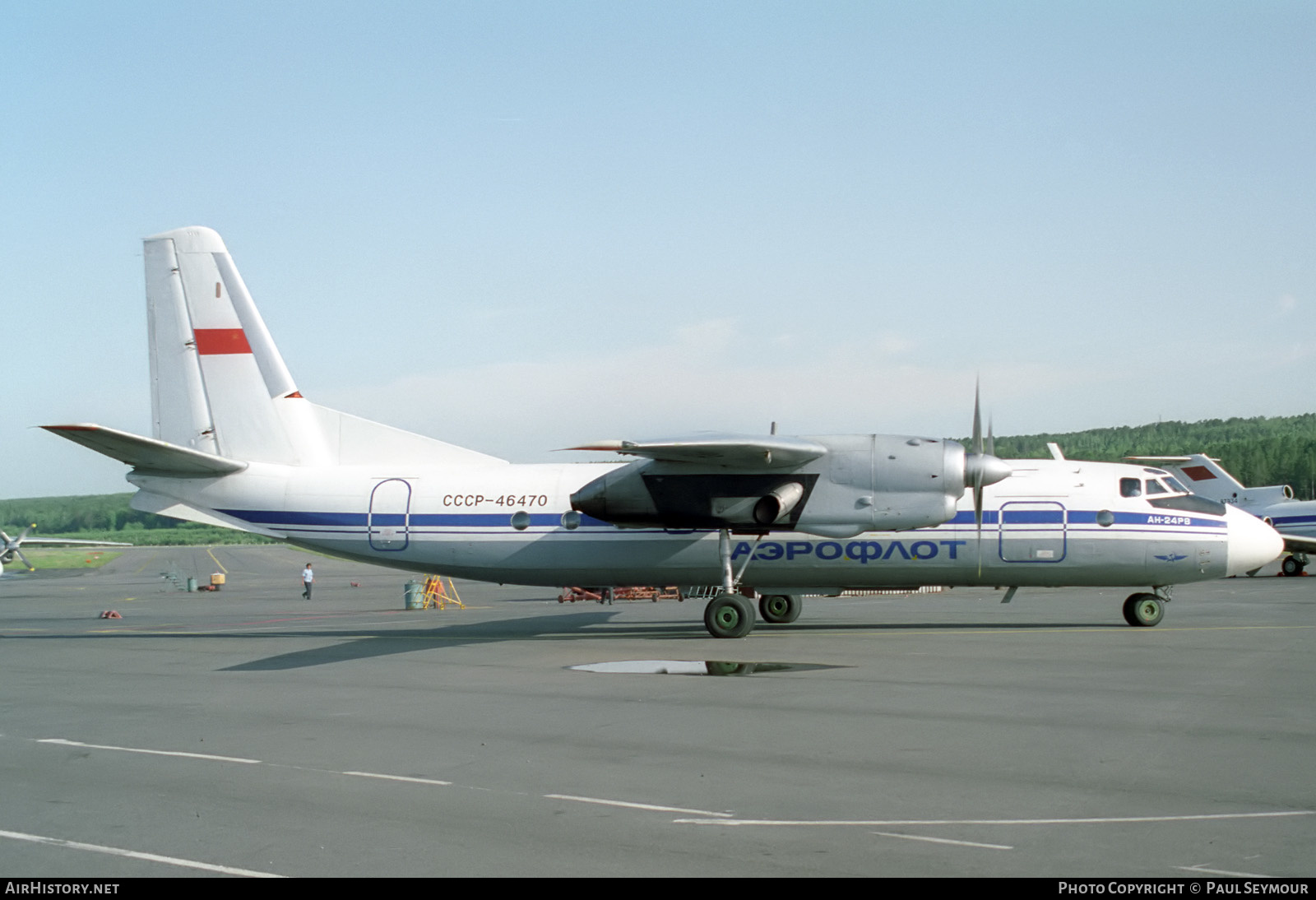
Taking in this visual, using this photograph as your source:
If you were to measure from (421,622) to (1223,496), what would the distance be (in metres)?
39.7

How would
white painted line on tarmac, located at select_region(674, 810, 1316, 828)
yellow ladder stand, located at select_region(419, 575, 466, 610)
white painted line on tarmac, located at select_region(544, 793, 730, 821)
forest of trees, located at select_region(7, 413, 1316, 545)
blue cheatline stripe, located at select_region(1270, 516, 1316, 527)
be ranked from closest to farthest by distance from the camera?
white painted line on tarmac, located at select_region(674, 810, 1316, 828)
white painted line on tarmac, located at select_region(544, 793, 730, 821)
yellow ladder stand, located at select_region(419, 575, 466, 610)
blue cheatline stripe, located at select_region(1270, 516, 1316, 527)
forest of trees, located at select_region(7, 413, 1316, 545)

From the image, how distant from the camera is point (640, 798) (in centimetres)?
794

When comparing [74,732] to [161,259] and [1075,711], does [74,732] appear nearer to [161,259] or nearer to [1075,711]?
[1075,711]

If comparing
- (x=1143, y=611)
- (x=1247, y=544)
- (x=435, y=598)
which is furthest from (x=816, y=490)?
(x=435, y=598)

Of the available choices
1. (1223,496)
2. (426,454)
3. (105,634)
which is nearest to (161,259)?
(426,454)

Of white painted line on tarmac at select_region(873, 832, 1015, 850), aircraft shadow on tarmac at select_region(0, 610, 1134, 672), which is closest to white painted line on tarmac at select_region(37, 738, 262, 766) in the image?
aircraft shadow on tarmac at select_region(0, 610, 1134, 672)

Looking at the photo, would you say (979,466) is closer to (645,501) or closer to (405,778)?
(645,501)

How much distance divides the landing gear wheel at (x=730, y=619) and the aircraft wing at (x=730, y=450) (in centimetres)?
265

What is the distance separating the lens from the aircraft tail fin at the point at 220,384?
22266 mm

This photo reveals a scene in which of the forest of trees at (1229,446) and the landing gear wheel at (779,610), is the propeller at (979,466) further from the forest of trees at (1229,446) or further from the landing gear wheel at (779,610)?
the forest of trees at (1229,446)

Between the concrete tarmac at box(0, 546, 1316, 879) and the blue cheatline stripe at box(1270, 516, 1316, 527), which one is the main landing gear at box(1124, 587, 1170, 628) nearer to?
the concrete tarmac at box(0, 546, 1316, 879)

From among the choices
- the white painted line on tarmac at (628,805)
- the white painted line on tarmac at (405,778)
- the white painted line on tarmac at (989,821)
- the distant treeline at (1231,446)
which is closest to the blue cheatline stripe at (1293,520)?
the distant treeline at (1231,446)

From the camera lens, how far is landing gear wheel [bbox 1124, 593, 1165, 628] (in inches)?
787

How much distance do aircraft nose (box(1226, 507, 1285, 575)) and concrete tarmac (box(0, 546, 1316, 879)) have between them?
1247mm
